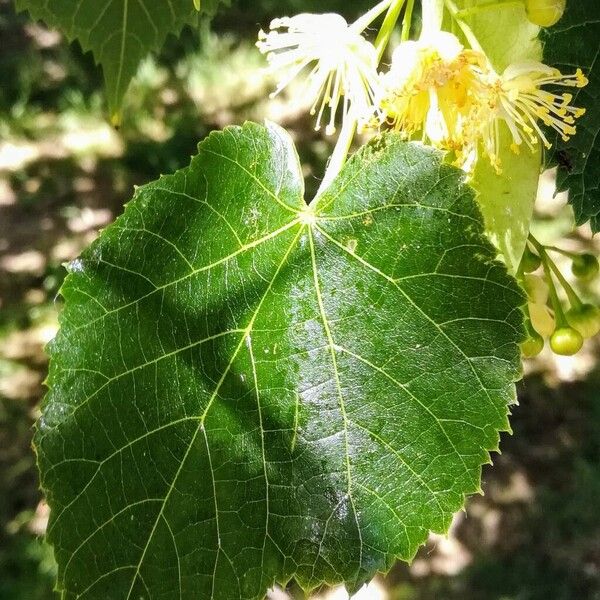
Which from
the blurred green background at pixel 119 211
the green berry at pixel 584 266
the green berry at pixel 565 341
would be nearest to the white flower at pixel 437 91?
the green berry at pixel 565 341

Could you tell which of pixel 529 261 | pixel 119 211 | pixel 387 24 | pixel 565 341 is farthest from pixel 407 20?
pixel 119 211

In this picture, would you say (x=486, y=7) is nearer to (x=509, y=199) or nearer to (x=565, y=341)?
(x=509, y=199)

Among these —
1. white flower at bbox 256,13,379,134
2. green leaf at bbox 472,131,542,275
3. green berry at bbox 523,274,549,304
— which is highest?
white flower at bbox 256,13,379,134

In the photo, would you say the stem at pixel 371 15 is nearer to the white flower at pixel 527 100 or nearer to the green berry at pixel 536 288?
the white flower at pixel 527 100

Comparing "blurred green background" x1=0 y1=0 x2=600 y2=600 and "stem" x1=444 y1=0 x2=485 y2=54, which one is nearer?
"stem" x1=444 y1=0 x2=485 y2=54

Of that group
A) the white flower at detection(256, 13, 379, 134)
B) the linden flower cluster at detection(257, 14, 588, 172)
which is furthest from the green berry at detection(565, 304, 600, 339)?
the white flower at detection(256, 13, 379, 134)

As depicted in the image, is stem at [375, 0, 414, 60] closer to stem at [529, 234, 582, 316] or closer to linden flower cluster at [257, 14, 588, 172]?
linden flower cluster at [257, 14, 588, 172]

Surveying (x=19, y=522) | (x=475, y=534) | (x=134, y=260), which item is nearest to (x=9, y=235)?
(x=19, y=522)
